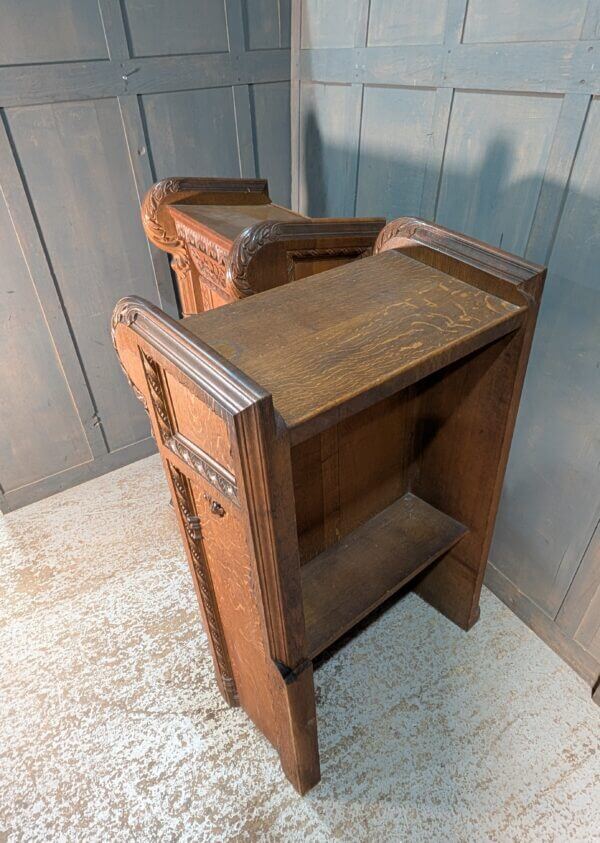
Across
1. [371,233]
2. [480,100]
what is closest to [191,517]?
[371,233]

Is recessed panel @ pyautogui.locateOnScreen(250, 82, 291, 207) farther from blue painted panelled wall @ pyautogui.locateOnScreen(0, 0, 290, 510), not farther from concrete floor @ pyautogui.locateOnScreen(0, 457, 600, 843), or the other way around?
concrete floor @ pyautogui.locateOnScreen(0, 457, 600, 843)

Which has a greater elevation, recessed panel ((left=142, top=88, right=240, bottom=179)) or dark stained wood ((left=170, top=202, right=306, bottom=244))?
recessed panel ((left=142, top=88, right=240, bottom=179))

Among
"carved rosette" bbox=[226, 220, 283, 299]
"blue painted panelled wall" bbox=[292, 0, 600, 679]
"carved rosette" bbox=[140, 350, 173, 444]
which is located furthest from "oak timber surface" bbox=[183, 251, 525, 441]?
"blue painted panelled wall" bbox=[292, 0, 600, 679]

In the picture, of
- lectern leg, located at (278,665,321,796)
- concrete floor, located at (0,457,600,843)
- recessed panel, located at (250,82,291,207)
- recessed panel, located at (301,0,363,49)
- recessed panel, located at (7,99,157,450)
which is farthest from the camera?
recessed panel, located at (250,82,291,207)

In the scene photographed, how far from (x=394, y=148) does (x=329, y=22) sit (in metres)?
0.55

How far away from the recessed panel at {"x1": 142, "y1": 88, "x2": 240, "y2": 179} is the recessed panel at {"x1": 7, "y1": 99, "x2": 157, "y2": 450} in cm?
14

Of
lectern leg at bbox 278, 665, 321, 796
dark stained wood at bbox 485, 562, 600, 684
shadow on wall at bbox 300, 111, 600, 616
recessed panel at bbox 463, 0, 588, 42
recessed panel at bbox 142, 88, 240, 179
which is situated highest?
recessed panel at bbox 463, 0, 588, 42

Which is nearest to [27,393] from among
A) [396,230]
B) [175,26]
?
[175,26]

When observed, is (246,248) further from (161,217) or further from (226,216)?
(161,217)

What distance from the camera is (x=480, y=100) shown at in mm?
1360

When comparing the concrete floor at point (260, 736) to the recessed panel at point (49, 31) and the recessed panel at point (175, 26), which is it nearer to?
the recessed panel at point (49, 31)

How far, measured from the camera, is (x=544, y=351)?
1.39 meters

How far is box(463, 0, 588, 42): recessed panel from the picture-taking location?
3.66ft

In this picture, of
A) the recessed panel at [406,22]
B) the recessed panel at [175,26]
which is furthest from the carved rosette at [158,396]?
the recessed panel at [175,26]
